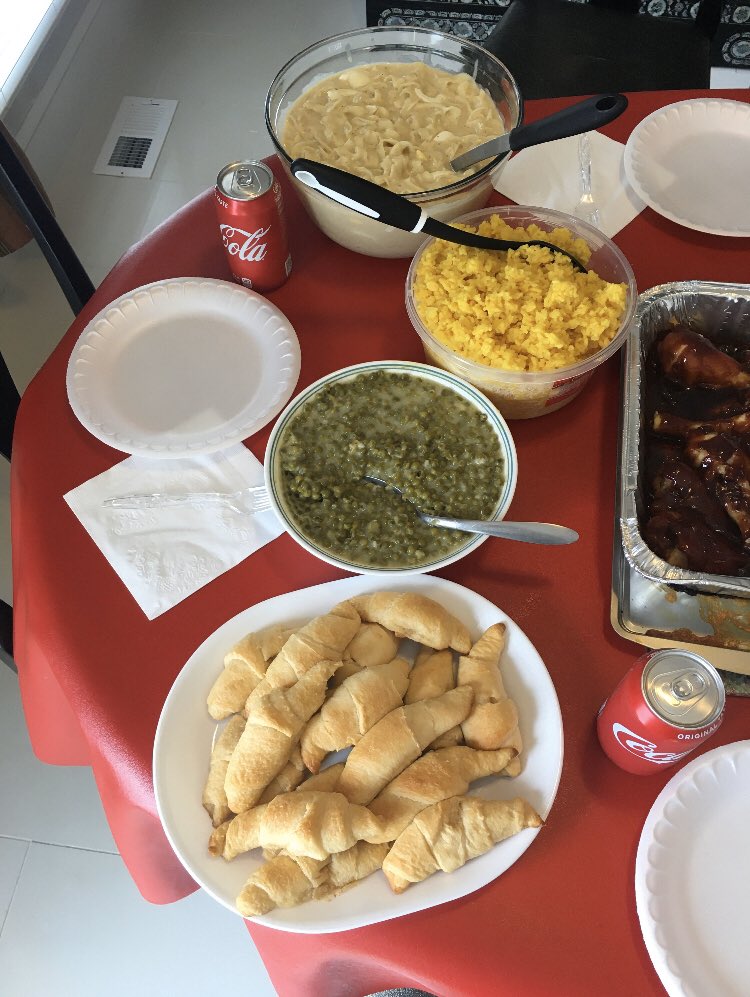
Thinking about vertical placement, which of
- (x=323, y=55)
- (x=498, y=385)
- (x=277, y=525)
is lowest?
(x=277, y=525)

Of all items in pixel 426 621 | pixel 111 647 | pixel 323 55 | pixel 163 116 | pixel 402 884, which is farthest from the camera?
pixel 163 116

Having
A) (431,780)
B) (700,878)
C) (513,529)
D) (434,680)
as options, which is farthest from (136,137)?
(700,878)

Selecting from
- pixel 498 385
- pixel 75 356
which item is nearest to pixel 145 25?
pixel 75 356

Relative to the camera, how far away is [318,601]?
108 cm

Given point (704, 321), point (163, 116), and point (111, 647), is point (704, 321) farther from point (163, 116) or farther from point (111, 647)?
point (163, 116)

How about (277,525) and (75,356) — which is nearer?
(277,525)

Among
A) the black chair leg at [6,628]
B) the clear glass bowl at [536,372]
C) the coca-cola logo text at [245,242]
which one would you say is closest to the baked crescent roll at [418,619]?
the clear glass bowl at [536,372]

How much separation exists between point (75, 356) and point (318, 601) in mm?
648

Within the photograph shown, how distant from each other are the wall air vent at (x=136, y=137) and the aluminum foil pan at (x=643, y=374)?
261cm

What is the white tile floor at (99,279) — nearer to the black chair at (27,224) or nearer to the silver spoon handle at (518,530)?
the black chair at (27,224)

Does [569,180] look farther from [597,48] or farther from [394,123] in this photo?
[597,48]

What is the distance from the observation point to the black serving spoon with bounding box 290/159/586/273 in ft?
3.76

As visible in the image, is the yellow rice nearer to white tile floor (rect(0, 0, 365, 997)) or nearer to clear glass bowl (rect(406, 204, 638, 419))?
clear glass bowl (rect(406, 204, 638, 419))

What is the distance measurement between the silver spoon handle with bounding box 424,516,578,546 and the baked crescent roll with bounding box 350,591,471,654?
12cm
